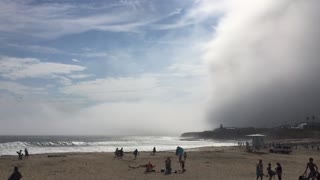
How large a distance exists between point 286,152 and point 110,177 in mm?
37458

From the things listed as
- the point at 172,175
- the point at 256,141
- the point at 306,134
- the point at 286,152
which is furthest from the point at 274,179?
the point at 306,134

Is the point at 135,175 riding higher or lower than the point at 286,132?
lower

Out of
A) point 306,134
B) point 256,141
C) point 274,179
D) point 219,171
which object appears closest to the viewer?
point 274,179

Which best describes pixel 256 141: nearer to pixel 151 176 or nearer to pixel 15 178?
pixel 151 176

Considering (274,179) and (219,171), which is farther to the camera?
(219,171)

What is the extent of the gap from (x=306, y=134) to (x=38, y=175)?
146374mm

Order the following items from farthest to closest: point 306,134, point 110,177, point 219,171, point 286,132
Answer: point 286,132 < point 306,134 < point 219,171 < point 110,177

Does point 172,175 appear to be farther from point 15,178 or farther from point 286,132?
point 286,132

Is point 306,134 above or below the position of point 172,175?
above

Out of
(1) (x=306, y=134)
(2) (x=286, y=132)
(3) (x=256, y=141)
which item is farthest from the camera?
(2) (x=286, y=132)

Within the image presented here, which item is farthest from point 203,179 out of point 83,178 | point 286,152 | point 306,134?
point 306,134

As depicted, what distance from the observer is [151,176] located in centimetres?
3061

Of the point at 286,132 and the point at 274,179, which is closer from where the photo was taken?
the point at 274,179

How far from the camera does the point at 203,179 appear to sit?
28297 mm
